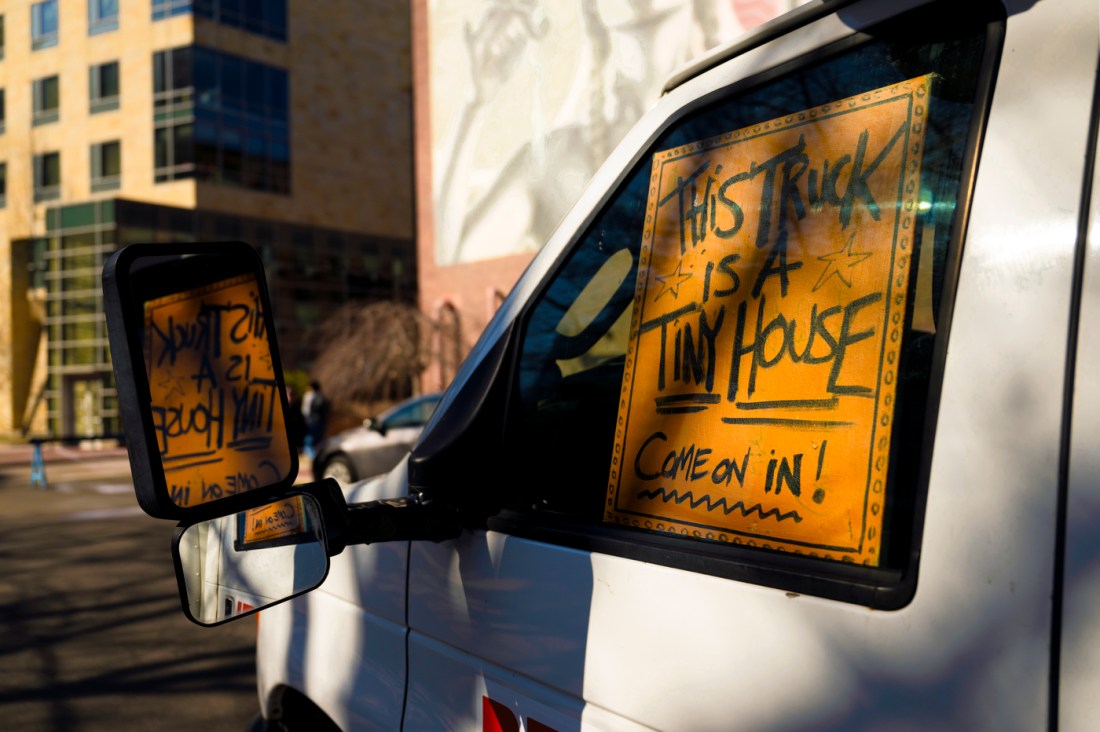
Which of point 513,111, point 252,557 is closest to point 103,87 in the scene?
point 513,111

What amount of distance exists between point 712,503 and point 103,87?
4270 centimetres

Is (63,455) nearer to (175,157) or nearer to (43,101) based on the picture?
(175,157)

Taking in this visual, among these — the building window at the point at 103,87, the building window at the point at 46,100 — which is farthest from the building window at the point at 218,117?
the building window at the point at 46,100

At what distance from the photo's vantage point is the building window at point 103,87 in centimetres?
3822

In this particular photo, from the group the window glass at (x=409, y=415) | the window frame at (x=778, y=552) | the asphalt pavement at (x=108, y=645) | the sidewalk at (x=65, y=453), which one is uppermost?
the window frame at (x=778, y=552)

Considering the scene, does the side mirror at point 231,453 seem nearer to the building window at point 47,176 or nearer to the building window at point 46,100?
the building window at point 47,176

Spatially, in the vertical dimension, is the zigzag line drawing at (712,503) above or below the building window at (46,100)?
below

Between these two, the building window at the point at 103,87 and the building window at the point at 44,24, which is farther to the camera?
the building window at the point at 44,24

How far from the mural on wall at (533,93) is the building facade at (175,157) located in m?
14.8

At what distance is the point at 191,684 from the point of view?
5.14 metres

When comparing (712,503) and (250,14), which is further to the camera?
(250,14)

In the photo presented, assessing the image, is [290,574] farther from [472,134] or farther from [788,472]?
[472,134]

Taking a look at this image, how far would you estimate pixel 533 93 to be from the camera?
23594 millimetres

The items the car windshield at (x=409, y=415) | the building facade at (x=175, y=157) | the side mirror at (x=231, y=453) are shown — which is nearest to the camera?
the side mirror at (x=231, y=453)
